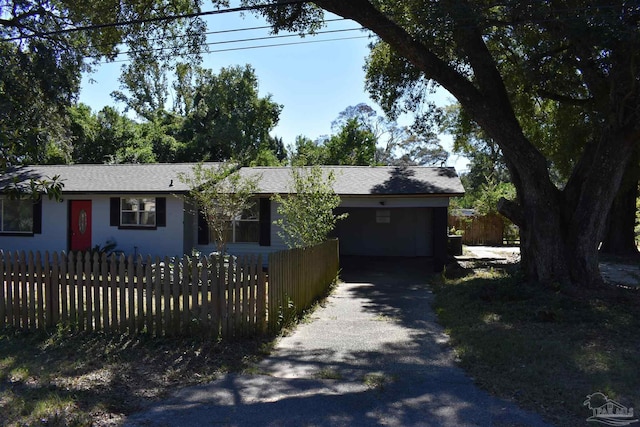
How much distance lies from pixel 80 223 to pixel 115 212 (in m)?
1.43

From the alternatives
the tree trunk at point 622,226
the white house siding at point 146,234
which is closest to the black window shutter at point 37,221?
the white house siding at point 146,234

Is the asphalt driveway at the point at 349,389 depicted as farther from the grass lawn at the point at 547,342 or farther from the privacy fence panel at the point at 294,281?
the privacy fence panel at the point at 294,281

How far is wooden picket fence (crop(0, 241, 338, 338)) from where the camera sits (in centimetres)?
→ 691

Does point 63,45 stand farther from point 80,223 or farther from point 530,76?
point 530,76

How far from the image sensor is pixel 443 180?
16.9 m

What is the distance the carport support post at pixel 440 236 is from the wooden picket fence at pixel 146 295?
29.4ft

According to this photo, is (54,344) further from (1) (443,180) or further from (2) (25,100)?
(2) (25,100)

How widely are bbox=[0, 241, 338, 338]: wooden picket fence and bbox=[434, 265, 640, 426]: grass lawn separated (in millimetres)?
2870

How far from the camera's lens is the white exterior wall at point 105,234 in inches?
644

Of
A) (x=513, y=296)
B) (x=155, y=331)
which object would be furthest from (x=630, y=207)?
(x=155, y=331)

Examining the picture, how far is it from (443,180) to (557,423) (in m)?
13.2

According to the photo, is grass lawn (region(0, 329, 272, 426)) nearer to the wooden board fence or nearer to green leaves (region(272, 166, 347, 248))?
the wooden board fence

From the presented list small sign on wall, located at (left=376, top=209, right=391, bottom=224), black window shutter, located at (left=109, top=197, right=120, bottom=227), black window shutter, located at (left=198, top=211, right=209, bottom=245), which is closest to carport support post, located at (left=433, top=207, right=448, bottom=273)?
small sign on wall, located at (left=376, top=209, right=391, bottom=224)

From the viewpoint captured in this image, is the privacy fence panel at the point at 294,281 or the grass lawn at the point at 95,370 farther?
the privacy fence panel at the point at 294,281
